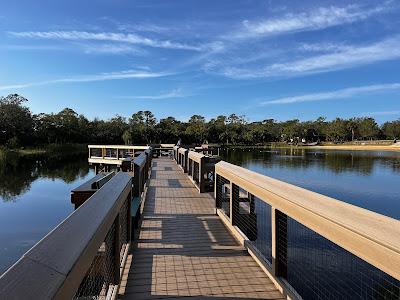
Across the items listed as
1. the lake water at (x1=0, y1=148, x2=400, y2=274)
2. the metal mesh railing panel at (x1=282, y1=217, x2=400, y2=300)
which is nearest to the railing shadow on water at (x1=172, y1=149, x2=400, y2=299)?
the metal mesh railing panel at (x1=282, y1=217, x2=400, y2=300)

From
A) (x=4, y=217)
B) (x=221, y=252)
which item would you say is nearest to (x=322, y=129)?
(x=4, y=217)

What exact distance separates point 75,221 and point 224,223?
4.37 m

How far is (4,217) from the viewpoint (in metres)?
13.9

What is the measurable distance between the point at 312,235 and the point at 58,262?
7.74 metres

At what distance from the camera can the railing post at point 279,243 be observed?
11.5 ft

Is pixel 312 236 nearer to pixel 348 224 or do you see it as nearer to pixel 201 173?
pixel 201 173

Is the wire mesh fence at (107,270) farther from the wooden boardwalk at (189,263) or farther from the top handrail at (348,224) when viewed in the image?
the top handrail at (348,224)

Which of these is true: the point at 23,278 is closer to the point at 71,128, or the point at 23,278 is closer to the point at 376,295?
the point at 376,295

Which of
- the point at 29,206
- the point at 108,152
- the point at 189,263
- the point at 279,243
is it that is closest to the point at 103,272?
the point at 189,263

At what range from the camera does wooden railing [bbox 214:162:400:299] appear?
5.81 ft

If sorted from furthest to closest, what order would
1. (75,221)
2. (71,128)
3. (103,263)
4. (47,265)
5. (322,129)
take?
(322,129), (71,128), (103,263), (75,221), (47,265)

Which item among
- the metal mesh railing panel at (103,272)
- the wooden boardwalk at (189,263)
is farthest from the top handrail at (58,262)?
the wooden boardwalk at (189,263)

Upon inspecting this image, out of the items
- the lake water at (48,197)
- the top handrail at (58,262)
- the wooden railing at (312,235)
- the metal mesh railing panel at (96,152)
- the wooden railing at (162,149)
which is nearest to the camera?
the top handrail at (58,262)

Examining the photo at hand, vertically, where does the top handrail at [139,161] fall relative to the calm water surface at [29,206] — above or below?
above
